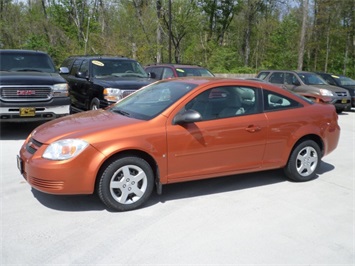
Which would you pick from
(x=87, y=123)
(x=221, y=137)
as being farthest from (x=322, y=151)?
(x=87, y=123)

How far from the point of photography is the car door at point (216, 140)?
14.4 feet

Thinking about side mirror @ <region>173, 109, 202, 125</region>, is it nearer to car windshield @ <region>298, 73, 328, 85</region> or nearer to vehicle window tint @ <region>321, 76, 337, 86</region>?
car windshield @ <region>298, 73, 328, 85</region>

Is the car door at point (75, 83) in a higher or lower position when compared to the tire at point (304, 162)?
higher

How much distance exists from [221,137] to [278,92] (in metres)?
1.27

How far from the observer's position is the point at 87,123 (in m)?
4.41

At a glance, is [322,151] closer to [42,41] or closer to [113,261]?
[113,261]

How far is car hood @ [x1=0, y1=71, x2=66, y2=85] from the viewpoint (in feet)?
24.6

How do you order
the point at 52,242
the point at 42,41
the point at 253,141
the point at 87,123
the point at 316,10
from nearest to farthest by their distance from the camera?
the point at 52,242 → the point at 87,123 → the point at 253,141 → the point at 42,41 → the point at 316,10

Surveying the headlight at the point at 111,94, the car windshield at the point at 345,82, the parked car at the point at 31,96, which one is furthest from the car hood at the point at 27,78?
the car windshield at the point at 345,82

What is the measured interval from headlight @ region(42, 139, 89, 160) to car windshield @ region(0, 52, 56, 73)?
548 cm

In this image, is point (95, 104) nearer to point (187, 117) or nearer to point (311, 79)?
point (187, 117)

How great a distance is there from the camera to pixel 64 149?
396 cm

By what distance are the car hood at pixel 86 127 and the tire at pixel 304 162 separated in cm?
237

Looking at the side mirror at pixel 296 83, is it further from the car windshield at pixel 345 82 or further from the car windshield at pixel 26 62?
the car windshield at pixel 26 62
